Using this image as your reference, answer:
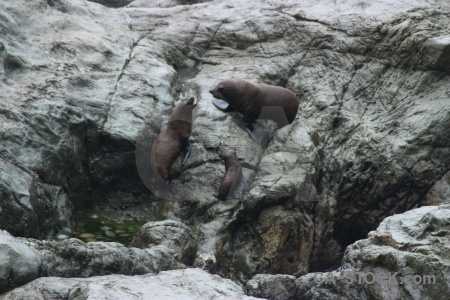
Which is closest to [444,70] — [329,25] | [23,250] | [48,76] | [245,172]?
[329,25]

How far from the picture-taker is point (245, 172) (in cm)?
975

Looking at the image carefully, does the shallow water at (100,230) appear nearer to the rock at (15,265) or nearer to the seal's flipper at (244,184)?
the seal's flipper at (244,184)

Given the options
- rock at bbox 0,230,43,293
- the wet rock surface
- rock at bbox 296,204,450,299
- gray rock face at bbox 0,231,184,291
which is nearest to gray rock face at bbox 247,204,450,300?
rock at bbox 296,204,450,299

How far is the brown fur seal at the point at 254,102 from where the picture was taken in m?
10.5

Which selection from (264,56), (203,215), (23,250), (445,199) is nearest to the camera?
(23,250)

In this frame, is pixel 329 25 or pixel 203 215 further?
pixel 329 25

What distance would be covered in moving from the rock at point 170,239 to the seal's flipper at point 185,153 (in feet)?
5.72

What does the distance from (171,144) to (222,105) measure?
102cm

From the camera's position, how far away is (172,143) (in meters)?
10.0

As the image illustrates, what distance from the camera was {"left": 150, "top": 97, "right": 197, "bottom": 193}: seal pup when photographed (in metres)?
9.96

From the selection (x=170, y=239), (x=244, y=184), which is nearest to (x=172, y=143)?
(x=244, y=184)

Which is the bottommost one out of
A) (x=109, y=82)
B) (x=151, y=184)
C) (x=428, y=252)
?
(x=151, y=184)

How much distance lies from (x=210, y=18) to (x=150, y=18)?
2.96ft

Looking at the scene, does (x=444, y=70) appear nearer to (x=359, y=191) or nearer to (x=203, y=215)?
(x=359, y=191)
